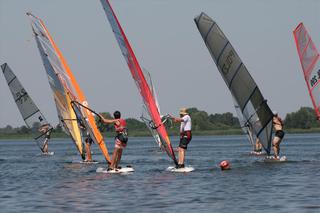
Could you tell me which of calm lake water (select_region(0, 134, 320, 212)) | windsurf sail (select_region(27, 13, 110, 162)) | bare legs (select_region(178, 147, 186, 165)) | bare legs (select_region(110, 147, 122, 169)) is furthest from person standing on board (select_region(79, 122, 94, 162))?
bare legs (select_region(178, 147, 186, 165))

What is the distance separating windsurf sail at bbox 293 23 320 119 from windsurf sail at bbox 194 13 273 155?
3.36 m

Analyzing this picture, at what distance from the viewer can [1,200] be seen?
17.6 metres

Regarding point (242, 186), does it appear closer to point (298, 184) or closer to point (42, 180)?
point (298, 184)

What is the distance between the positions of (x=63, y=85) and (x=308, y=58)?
9507mm

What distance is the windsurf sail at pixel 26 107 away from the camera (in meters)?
45.0

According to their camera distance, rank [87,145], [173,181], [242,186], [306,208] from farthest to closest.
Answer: [87,145] → [173,181] → [242,186] → [306,208]

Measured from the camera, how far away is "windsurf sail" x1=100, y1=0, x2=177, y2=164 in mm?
24297

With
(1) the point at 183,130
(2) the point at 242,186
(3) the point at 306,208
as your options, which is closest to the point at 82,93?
(1) the point at 183,130

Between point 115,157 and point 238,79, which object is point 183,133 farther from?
point 238,79

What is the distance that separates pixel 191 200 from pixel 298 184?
13.5 feet

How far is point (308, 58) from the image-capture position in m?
30.6

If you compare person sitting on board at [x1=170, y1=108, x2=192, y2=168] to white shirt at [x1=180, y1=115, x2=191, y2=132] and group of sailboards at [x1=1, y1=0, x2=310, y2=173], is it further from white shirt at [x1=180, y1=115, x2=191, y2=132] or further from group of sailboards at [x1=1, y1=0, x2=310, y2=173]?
group of sailboards at [x1=1, y1=0, x2=310, y2=173]

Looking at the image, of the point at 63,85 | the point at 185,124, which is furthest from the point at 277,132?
the point at 63,85

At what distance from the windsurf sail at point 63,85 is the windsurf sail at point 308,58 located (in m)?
8.49
